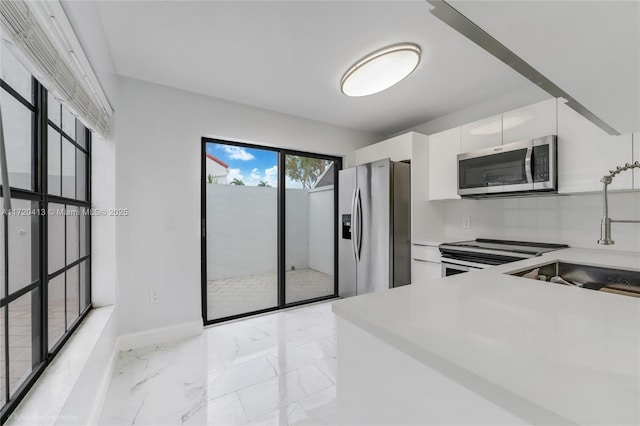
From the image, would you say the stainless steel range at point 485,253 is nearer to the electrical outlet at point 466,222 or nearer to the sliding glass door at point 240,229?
the electrical outlet at point 466,222

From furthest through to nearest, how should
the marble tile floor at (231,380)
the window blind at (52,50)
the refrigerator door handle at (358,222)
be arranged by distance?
1. the refrigerator door handle at (358,222)
2. the marble tile floor at (231,380)
3. the window blind at (52,50)

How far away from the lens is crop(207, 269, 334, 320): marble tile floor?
2887mm

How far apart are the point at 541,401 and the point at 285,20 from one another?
207 centimetres

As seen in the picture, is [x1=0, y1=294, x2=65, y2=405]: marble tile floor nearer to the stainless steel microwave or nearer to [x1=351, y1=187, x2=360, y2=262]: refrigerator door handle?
[x1=351, y1=187, x2=360, y2=262]: refrigerator door handle

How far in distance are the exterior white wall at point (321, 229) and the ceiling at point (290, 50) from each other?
46.5 inches

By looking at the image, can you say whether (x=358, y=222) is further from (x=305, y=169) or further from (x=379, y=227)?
(x=305, y=169)

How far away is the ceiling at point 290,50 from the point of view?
1612 mm

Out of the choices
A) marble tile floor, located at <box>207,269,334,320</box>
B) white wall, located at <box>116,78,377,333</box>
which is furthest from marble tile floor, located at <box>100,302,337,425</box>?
white wall, located at <box>116,78,377,333</box>

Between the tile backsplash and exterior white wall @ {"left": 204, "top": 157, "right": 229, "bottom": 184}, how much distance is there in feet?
8.84

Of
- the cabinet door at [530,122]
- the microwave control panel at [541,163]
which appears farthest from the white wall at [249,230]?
the microwave control panel at [541,163]

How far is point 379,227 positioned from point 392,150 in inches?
37.3

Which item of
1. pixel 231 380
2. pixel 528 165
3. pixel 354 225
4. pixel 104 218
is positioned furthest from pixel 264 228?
pixel 528 165

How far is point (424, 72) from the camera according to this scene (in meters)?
2.26

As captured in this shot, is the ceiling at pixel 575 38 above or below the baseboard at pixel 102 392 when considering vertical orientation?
Result: above
